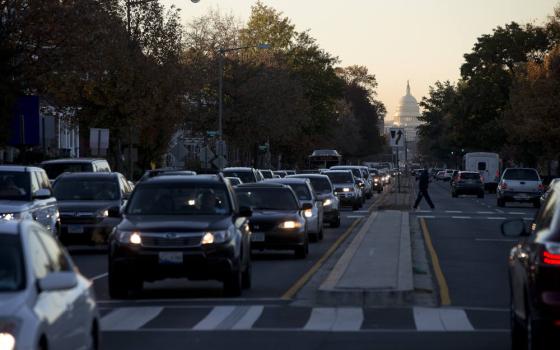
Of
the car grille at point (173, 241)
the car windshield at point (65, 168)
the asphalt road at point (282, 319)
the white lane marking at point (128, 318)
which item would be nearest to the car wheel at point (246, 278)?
the asphalt road at point (282, 319)

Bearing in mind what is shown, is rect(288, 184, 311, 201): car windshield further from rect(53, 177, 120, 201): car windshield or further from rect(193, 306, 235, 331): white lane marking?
rect(193, 306, 235, 331): white lane marking

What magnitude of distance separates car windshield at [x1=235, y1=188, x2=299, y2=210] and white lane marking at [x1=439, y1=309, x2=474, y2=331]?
11374mm

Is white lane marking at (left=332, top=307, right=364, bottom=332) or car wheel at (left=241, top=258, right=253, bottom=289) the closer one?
white lane marking at (left=332, top=307, right=364, bottom=332)

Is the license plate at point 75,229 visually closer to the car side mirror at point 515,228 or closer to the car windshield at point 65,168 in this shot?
the car windshield at point 65,168

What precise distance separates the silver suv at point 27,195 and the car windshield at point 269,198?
4.17 metres

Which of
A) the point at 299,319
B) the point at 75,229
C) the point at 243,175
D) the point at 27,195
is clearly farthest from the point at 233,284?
the point at 243,175

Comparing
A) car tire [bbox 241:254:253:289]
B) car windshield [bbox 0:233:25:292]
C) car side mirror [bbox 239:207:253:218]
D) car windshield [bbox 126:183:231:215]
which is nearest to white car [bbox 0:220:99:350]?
car windshield [bbox 0:233:25:292]

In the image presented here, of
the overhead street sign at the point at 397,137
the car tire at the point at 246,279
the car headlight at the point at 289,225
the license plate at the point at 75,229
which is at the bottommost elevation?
the car tire at the point at 246,279

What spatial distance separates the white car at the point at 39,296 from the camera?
8633mm

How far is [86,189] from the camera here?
105ft

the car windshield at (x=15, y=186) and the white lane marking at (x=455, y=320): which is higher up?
the car windshield at (x=15, y=186)

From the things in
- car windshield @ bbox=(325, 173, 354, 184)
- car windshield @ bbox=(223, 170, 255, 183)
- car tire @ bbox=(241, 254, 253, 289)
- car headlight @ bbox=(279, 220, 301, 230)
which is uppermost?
car windshield @ bbox=(223, 170, 255, 183)

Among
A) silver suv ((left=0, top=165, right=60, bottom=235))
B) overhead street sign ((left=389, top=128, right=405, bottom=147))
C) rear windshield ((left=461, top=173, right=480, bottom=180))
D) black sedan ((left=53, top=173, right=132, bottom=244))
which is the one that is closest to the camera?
silver suv ((left=0, top=165, right=60, bottom=235))

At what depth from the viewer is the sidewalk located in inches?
726
